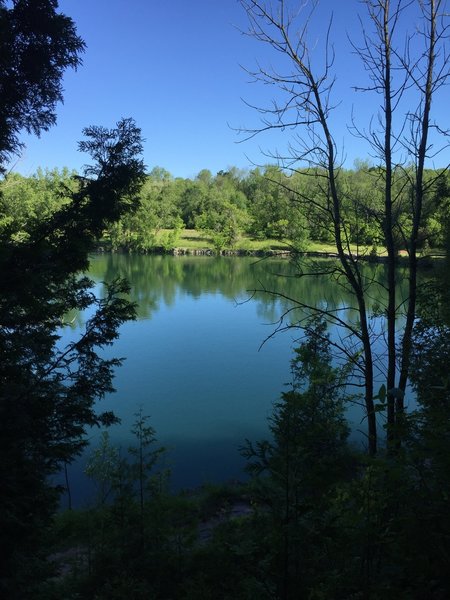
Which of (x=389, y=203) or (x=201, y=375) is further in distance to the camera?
(x=201, y=375)

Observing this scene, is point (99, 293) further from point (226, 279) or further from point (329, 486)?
point (329, 486)

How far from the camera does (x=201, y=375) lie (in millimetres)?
14836

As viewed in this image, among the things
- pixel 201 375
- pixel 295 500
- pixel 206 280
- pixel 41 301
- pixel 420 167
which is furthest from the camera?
pixel 206 280

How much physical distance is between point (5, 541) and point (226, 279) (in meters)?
37.0

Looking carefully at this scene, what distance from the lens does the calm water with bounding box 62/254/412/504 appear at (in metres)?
9.49

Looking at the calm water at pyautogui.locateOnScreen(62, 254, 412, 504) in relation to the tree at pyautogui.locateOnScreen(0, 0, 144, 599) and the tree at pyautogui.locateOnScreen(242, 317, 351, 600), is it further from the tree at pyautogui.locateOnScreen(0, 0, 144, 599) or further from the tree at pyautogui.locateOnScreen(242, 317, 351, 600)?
the tree at pyautogui.locateOnScreen(0, 0, 144, 599)

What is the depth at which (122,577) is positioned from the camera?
367 centimetres

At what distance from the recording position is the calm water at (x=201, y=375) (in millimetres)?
9492

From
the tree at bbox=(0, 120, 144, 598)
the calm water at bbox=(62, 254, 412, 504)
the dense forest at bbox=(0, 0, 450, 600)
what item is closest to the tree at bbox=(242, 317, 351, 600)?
the dense forest at bbox=(0, 0, 450, 600)

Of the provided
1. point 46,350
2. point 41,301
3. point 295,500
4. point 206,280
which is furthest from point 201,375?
point 206,280

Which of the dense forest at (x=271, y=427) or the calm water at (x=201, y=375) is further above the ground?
the dense forest at (x=271, y=427)

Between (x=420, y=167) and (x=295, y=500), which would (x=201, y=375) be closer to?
(x=420, y=167)

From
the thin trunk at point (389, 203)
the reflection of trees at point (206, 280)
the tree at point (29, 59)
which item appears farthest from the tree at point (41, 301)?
the reflection of trees at point (206, 280)

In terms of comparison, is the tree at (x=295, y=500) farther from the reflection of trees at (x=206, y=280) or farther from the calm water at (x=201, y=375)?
the reflection of trees at (x=206, y=280)
